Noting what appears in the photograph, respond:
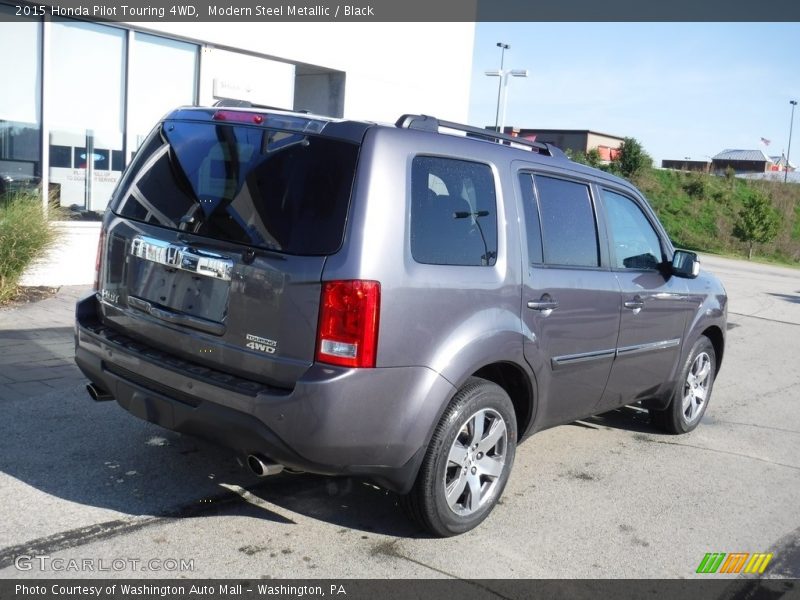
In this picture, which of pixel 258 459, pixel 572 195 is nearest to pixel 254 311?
pixel 258 459

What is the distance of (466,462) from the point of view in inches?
161

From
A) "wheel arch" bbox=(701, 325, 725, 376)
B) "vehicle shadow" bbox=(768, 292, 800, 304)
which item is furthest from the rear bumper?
Answer: "vehicle shadow" bbox=(768, 292, 800, 304)

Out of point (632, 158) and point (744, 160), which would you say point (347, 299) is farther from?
point (744, 160)

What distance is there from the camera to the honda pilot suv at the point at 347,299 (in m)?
3.50

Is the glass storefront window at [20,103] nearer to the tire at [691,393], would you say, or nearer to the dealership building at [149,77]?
the dealership building at [149,77]

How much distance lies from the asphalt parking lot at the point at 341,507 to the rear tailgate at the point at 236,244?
63cm

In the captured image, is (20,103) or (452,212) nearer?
(452,212)

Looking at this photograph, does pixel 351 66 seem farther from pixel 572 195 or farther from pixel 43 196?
pixel 572 195

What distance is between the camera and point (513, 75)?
73.5ft

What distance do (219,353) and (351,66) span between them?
9.78 metres

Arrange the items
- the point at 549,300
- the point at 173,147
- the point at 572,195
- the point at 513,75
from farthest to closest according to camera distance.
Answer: the point at 513,75 → the point at 572,195 → the point at 549,300 → the point at 173,147

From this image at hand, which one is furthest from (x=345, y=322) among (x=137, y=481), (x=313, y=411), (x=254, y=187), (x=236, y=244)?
(x=137, y=481)

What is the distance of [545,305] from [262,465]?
1739 millimetres

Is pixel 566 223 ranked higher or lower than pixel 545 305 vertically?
higher
